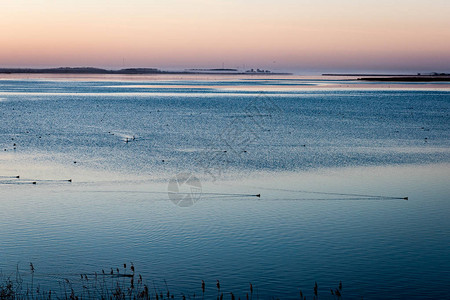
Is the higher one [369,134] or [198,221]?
[369,134]

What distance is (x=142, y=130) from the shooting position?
43281mm

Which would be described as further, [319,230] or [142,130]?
[142,130]

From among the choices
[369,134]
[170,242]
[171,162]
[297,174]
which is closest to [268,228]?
[170,242]

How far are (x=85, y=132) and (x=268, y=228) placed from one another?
27.9 meters

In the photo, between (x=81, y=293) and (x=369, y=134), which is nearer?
(x=81, y=293)

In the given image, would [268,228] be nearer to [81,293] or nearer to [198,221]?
[198,221]

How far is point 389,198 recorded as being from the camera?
20.4 metres

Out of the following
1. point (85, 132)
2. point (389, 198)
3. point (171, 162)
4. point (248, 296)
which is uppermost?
point (85, 132)

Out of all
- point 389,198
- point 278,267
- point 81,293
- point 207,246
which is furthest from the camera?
point 389,198

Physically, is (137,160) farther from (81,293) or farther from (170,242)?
(81,293)

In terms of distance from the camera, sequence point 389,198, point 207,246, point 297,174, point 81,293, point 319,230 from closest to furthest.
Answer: point 81,293 < point 207,246 < point 319,230 < point 389,198 < point 297,174

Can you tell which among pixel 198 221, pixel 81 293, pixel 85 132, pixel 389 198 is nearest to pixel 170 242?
pixel 198 221

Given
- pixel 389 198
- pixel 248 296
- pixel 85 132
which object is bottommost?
pixel 248 296

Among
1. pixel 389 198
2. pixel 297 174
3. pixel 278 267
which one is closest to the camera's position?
pixel 278 267
